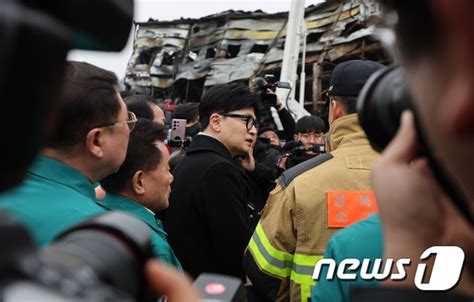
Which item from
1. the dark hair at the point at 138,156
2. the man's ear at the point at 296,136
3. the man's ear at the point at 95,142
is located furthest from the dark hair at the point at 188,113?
the man's ear at the point at 95,142

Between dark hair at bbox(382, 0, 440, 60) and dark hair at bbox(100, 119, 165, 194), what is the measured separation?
7.44 ft

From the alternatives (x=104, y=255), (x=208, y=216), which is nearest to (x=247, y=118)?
(x=208, y=216)

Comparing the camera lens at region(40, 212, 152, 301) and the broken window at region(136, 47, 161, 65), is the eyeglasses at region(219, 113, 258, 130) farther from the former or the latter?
the broken window at region(136, 47, 161, 65)

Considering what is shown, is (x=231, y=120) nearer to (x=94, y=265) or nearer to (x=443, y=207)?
(x=443, y=207)

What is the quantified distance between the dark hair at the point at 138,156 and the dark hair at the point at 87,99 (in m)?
0.71

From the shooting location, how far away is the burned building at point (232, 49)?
2044cm

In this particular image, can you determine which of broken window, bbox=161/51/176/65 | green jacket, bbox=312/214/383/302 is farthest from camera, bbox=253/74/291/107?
broken window, bbox=161/51/176/65

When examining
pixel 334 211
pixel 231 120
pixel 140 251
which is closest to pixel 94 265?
pixel 140 251

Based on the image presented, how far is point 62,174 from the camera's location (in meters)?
1.85

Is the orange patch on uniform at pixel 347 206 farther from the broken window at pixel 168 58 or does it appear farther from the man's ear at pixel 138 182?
the broken window at pixel 168 58

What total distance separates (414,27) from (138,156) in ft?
7.92

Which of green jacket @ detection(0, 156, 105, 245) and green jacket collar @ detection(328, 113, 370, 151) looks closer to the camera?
green jacket @ detection(0, 156, 105, 245)

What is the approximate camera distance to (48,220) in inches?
61.2

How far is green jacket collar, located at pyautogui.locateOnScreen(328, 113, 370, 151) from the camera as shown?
106 inches
